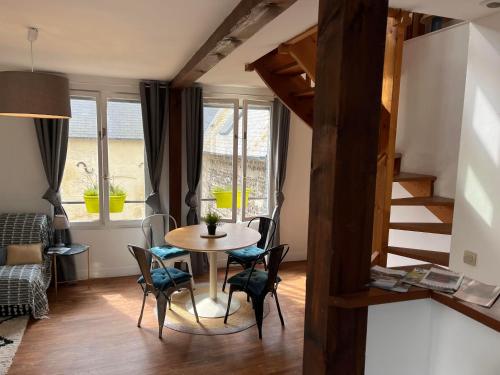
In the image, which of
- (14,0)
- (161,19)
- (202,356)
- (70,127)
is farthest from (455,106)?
(70,127)

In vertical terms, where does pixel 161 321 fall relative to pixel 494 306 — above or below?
below

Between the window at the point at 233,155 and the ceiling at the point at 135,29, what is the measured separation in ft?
3.84

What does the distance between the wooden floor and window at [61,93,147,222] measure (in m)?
1.19

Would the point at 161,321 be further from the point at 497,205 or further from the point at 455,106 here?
the point at 455,106

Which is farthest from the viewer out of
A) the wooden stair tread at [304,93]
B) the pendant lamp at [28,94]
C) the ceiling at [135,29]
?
the wooden stair tread at [304,93]

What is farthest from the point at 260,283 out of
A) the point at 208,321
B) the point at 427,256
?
the point at 427,256

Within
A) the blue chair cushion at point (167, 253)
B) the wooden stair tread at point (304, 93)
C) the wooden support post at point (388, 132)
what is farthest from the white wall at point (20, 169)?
the wooden support post at point (388, 132)

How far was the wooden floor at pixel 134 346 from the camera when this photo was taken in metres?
2.85

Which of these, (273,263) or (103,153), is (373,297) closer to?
(273,263)

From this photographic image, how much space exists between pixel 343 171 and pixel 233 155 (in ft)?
12.5

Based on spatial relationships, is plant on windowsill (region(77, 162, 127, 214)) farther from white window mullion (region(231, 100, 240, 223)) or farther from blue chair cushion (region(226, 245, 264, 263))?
blue chair cushion (region(226, 245, 264, 263))

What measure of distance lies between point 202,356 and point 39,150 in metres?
3.08

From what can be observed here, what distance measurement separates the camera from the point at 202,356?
3006 mm

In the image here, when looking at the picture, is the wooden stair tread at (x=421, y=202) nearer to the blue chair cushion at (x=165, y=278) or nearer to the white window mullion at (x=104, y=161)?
the blue chair cushion at (x=165, y=278)
